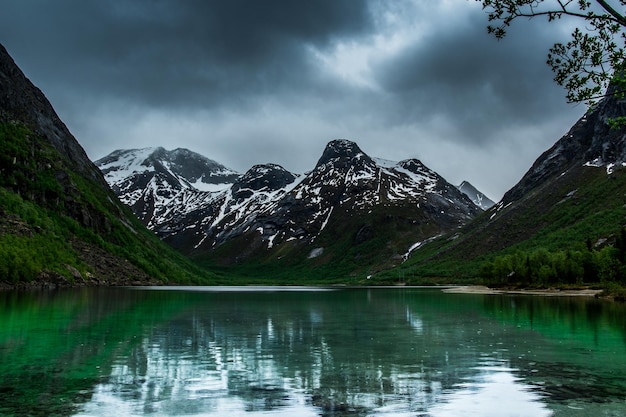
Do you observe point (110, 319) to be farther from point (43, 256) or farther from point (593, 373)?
point (43, 256)

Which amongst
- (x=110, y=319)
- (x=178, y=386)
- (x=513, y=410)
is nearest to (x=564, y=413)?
(x=513, y=410)

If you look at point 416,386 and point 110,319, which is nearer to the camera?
point 416,386

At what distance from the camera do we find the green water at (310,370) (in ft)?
73.5

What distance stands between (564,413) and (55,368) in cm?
2615

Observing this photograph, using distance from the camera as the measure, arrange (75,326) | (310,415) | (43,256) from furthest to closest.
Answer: (43,256) < (75,326) < (310,415)

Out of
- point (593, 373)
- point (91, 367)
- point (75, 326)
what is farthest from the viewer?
point (75, 326)

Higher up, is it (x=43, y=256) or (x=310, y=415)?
(x=43, y=256)

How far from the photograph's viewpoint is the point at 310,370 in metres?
31.0

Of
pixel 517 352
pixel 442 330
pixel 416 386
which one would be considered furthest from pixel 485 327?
pixel 416 386

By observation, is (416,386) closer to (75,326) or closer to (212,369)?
(212,369)

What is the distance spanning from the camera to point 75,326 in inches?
2105

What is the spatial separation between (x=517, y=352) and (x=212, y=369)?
69.7 feet

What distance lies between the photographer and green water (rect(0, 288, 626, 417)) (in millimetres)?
22406

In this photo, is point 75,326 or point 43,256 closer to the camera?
point 75,326
